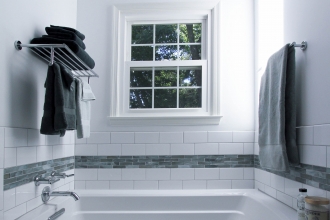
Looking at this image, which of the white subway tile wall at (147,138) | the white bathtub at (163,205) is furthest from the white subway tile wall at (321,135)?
the white subway tile wall at (147,138)

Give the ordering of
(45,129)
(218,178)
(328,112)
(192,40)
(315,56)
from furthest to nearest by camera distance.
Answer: (192,40)
(218,178)
(45,129)
(315,56)
(328,112)

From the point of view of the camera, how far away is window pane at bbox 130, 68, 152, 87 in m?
2.67

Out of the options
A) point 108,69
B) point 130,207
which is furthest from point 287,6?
point 130,207

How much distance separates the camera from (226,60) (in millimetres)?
2580

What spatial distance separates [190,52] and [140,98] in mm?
629

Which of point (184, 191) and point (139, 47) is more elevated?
point (139, 47)

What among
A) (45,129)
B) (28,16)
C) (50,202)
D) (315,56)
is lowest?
(50,202)

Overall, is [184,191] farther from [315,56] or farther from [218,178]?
[315,56]

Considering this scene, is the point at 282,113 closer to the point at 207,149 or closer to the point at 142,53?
the point at 207,149

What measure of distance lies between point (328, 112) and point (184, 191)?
140cm

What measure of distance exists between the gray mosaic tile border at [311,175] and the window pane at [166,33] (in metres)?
1.54

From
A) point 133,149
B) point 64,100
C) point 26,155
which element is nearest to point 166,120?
point 133,149

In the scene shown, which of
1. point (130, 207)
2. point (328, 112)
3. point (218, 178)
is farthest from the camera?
point (218, 178)

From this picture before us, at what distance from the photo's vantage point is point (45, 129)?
1682mm
